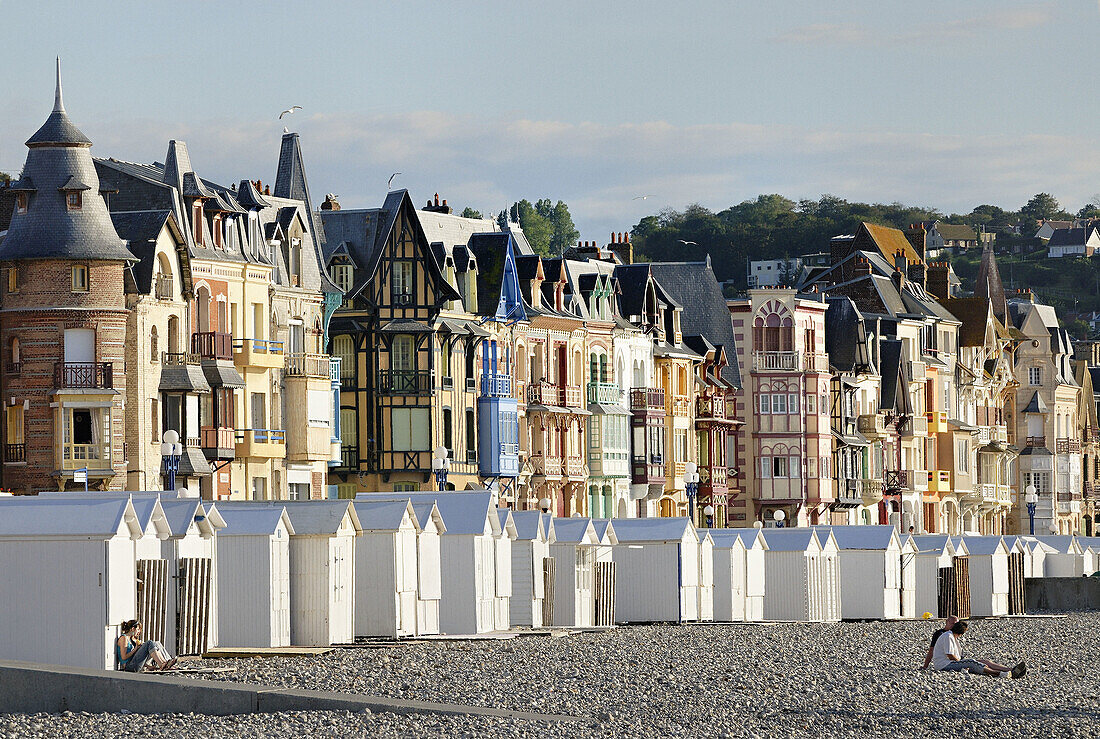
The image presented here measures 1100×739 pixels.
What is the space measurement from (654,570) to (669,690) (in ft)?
72.2

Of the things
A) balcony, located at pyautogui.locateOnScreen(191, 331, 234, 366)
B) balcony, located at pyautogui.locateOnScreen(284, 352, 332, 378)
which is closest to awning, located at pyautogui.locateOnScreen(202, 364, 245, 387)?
balcony, located at pyautogui.locateOnScreen(191, 331, 234, 366)

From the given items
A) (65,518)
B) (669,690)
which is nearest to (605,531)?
(669,690)

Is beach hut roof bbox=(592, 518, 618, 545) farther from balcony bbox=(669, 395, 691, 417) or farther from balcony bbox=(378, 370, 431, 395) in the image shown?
balcony bbox=(669, 395, 691, 417)

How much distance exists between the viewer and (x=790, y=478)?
10575cm

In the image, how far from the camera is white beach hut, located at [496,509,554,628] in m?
58.6

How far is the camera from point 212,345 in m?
67.3

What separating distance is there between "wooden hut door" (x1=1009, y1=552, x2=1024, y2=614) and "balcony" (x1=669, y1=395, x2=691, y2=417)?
16361 mm

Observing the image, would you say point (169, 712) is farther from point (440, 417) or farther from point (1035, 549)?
point (1035, 549)

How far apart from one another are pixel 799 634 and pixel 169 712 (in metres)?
29.4

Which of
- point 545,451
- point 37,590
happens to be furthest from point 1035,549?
point 37,590

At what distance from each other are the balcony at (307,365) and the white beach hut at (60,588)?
3108cm

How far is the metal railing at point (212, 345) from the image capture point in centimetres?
6706

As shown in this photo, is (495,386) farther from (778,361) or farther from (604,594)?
(778,361)

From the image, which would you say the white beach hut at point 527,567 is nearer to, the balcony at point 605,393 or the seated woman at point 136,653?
the seated woman at point 136,653
